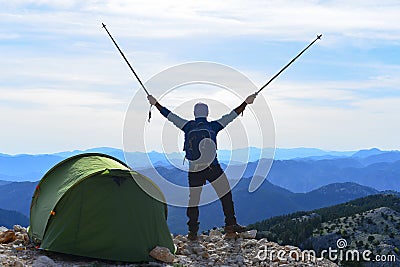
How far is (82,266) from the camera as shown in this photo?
1195cm

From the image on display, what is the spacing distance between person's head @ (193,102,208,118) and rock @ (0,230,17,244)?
625cm

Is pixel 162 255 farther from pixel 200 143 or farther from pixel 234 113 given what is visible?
pixel 234 113

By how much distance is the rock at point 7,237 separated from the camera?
14408 mm

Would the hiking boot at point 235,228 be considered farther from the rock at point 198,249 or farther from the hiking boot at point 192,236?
the rock at point 198,249

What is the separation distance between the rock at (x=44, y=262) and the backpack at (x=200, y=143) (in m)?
4.72

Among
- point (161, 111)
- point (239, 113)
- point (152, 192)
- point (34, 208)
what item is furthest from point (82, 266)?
point (239, 113)

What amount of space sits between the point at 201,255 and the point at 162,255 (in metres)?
1.63

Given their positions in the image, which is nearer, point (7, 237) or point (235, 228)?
point (7, 237)

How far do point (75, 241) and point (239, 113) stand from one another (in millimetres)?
5772

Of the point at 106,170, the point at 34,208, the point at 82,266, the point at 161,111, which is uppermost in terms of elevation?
the point at 161,111

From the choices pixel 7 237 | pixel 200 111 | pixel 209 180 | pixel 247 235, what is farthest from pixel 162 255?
pixel 7 237

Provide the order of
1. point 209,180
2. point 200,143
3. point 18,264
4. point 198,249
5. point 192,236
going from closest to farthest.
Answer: point 18,264 < point 200,143 < point 198,249 < point 209,180 < point 192,236

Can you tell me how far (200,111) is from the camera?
49.1 ft

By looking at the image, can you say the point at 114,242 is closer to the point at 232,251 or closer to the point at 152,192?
the point at 152,192
